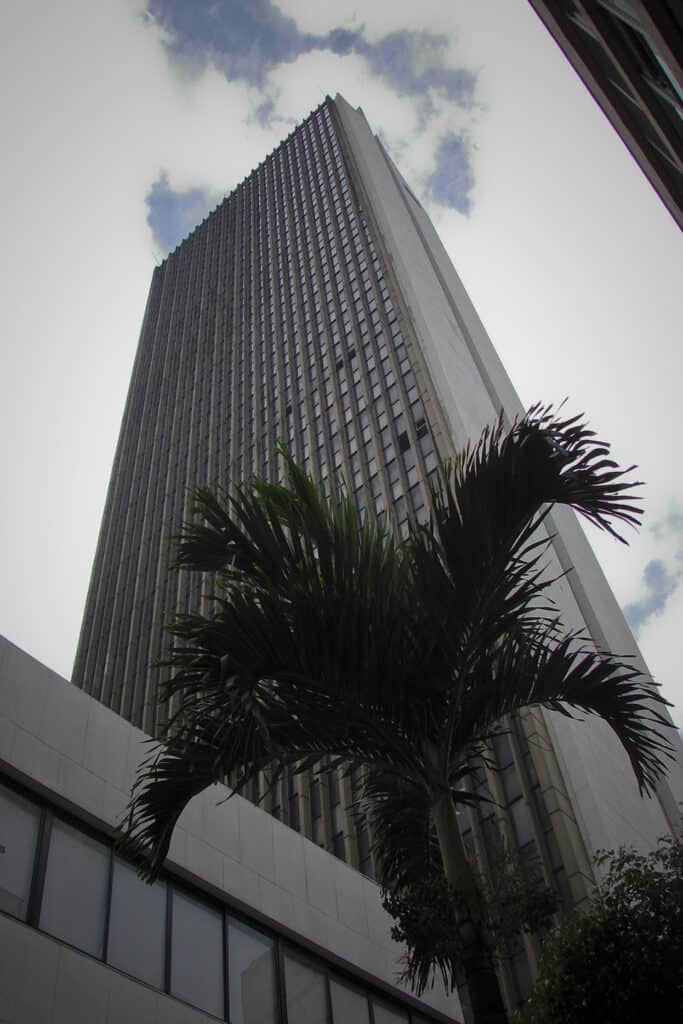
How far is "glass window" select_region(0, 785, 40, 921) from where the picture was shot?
9.31m

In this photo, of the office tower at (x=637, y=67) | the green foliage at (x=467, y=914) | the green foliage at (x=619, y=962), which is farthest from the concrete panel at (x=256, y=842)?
the office tower at (x=637, y=67)

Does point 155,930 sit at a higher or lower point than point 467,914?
higher

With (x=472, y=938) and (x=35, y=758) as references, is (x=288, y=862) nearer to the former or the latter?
(x=35, y=758)

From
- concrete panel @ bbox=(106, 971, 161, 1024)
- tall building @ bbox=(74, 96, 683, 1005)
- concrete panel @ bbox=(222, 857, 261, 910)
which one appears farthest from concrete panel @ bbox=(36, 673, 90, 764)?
tall building @ bbox=(74, 96, 683, 1005)

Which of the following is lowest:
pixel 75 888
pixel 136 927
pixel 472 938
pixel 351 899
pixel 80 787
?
pixel 472 938

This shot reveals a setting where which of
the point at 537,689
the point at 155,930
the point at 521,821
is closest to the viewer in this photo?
the point at 537,689

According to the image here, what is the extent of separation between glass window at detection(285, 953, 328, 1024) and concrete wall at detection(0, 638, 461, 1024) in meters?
0.34

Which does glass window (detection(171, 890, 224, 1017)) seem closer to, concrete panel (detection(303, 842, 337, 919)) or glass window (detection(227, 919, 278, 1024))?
glass window (detection(227, 919, 278, 1024))

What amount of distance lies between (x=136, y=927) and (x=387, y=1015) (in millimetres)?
5036

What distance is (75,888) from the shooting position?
33.4 feet

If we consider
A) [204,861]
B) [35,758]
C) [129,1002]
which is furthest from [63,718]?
[129,1002]

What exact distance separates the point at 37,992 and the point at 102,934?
1492 millimetres

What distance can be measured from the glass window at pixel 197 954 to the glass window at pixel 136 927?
0.23 meters

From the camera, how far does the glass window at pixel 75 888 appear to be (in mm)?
9742
